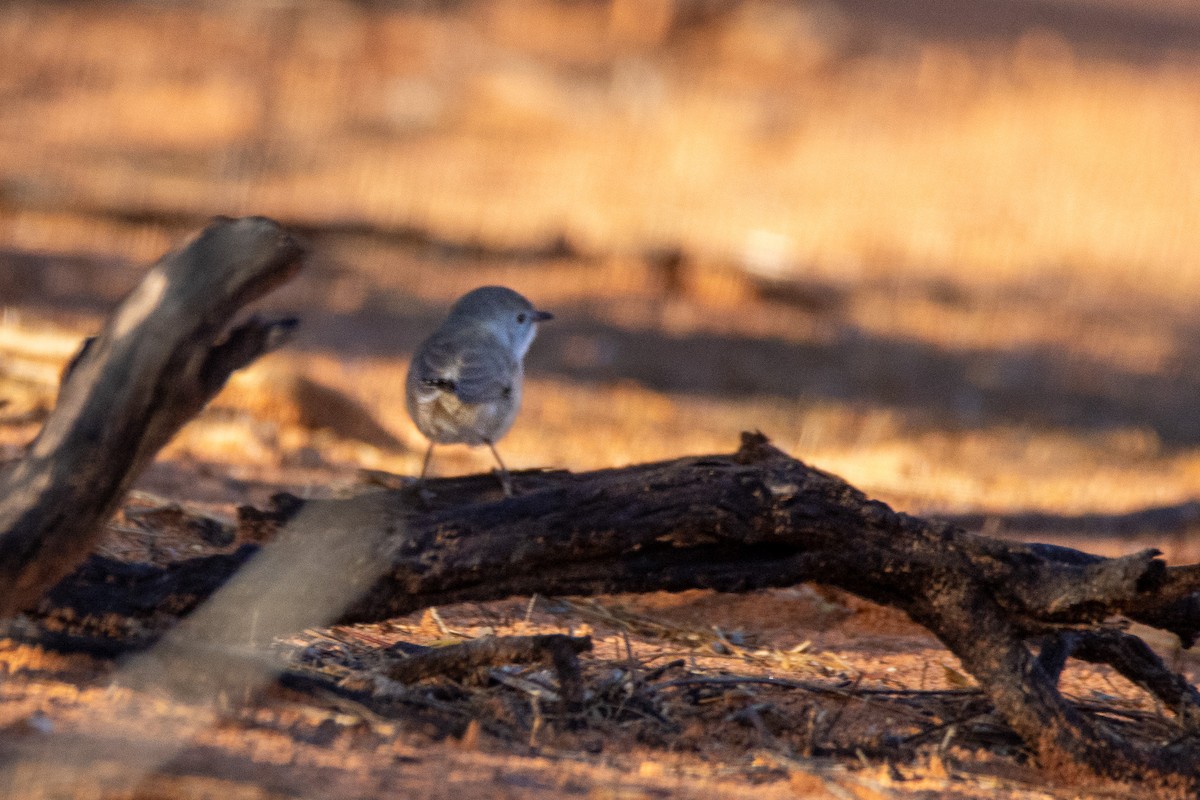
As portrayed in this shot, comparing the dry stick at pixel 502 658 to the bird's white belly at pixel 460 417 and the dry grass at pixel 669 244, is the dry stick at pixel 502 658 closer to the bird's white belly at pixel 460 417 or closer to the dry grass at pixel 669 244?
the dry grass at pixel 669 244

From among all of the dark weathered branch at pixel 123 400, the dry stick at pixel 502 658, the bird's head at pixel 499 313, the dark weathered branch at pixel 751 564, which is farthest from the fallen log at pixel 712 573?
the bird's head at pixel 499 313

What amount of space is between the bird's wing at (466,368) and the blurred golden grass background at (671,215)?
5.35 feet

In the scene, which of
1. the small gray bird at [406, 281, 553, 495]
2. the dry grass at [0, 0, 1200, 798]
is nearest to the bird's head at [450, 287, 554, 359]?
the small gray bird at [406, 281, 553, 495]

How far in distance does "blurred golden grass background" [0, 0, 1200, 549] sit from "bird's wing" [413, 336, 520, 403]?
5.35ft

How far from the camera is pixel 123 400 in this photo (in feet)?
11.5

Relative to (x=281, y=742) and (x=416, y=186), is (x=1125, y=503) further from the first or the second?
(x=416, y=186)

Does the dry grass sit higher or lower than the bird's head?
higher

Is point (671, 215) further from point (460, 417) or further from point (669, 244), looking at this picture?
point (460, 417)

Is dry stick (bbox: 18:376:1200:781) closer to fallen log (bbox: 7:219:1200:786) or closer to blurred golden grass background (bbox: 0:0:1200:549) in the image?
fallen log (bbox: 7:219:1200:786)

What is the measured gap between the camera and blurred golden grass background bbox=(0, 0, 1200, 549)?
962 cm

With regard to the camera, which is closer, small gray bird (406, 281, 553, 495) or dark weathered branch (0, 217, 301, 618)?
dark weathered branch (0, 217, 301, 618)

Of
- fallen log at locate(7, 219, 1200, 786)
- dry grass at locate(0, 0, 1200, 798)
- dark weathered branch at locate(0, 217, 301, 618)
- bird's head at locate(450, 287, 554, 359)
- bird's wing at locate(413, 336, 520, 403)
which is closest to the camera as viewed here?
dark weathered branch at locate(0, 217, 301, 618)

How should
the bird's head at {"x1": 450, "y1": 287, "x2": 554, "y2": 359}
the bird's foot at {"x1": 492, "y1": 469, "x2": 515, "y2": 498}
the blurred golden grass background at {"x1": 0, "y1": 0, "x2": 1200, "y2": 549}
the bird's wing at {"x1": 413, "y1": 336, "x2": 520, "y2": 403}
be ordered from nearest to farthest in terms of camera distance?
the bird's foot at {"x1": 492, "y1": 469, "x2": 515, "y2": 498}
the bird's wing at {"x1": 413, "y1": 336, "x2": 520, "y2": 403}
the bird's head at {"x1": 450, "y1": 287, "x2": 554, "y2": 359}
the blurred golden grass background at {"x1": 0, "y1": 0, "x2": 1200, "y2": 549}

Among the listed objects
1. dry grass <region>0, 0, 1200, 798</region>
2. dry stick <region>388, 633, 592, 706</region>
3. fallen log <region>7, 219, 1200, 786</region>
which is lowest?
dry stick <region>388, 633, 592, 706</region>
